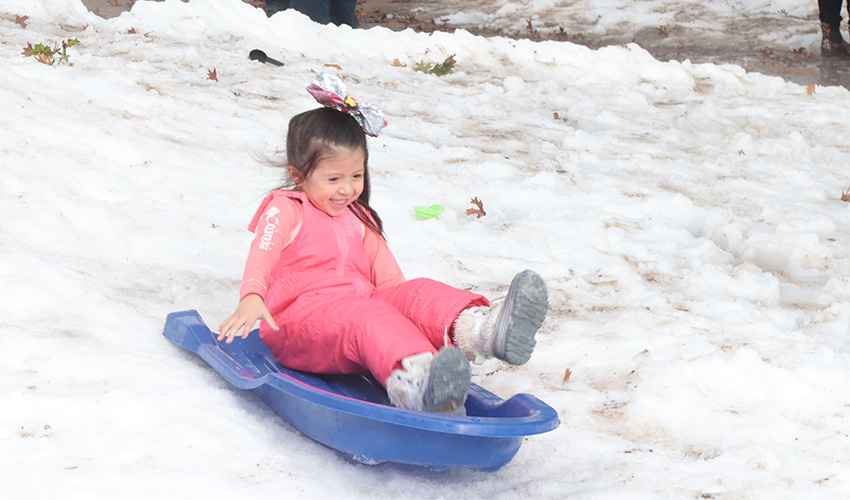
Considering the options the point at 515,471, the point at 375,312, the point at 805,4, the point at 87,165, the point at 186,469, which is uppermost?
the point at 805,4

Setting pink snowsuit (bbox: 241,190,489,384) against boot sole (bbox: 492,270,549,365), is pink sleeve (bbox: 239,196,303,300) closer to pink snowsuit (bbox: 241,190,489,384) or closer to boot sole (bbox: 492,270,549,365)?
pink snowsuit (bbox: 241,190,489,384)

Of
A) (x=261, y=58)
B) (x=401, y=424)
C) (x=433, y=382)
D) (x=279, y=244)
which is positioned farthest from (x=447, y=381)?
(x=261, y=58)

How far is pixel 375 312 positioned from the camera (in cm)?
252

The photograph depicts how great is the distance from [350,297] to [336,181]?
1.46 ft

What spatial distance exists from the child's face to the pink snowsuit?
0.04m

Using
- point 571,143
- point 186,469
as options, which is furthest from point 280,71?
point 186,469

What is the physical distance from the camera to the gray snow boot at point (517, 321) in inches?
92.7

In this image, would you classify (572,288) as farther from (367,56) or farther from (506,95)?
(367,56)

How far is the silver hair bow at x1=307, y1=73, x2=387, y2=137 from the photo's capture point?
113 inches

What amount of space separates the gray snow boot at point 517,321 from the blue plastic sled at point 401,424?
0.14m

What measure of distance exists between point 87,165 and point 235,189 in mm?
729

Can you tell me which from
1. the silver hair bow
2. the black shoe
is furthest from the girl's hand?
the black shoe

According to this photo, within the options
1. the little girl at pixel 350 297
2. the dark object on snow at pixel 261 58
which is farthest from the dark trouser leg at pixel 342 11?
the little girl at pixel 350 297

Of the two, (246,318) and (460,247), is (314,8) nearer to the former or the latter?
(460,247)
